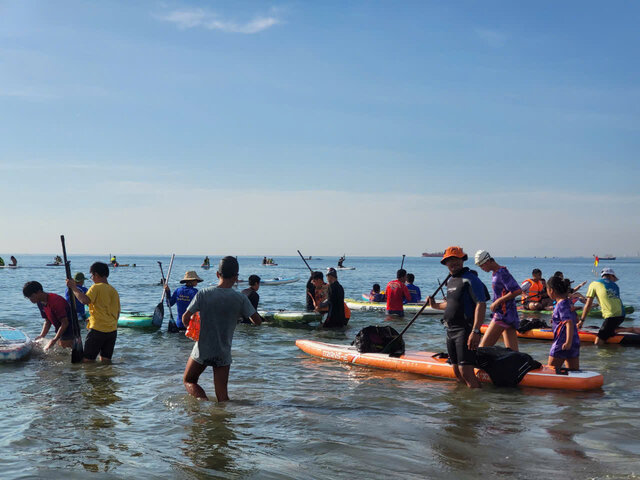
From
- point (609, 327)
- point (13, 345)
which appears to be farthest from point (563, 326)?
point (13, 345)

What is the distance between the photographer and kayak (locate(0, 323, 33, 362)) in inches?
396

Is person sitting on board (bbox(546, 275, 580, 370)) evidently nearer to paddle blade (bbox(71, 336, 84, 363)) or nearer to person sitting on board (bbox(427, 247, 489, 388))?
person sitting on board (bbox(427, 247, 489, 388))

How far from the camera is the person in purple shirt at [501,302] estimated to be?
8.41m

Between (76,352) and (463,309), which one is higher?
(463,309)

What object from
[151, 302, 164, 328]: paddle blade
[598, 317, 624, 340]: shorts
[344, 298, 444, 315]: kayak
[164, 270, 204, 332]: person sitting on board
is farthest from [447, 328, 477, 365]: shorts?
[344, 298, 444, 315]: kayak

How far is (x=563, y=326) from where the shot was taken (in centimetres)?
792

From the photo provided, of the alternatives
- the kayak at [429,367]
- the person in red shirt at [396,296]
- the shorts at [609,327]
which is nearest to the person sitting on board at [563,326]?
the kayak at [429,367]

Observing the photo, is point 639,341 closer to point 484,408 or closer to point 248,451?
point 484,408

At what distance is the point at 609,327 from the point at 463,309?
6.71m

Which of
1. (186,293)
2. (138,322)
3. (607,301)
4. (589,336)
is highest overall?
(607,301)

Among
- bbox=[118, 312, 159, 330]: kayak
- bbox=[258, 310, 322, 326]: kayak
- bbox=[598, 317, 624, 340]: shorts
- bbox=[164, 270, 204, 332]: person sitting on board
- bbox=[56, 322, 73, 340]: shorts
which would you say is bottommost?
bbox=[118, 312, 159, 330]: kayak

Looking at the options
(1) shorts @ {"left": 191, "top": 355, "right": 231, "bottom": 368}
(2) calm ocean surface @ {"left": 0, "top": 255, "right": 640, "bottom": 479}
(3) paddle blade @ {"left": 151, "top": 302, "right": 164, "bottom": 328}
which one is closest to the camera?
(2) calm ocean surface @ {"left": 0, "top": 255, "right": 640, "bottom": 479}

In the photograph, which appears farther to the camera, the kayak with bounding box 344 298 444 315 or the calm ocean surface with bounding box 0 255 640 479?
the kayak with bounding box 344 298 444 315

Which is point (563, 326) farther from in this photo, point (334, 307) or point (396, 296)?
point (396, 296)
